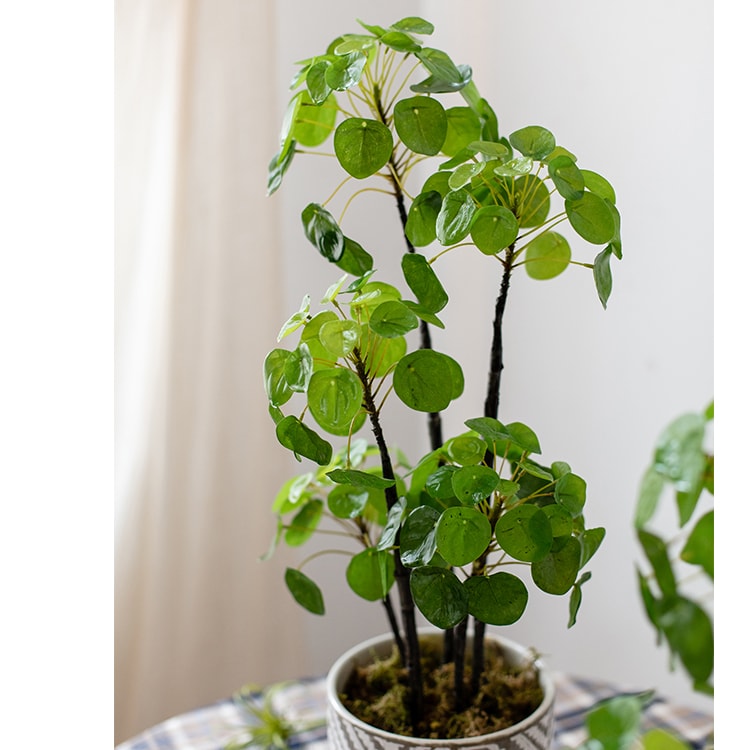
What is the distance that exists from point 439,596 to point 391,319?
193 mm

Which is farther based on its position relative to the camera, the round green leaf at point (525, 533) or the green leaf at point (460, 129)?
the green leaf at point (460, 129)

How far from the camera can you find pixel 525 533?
1.89 feet

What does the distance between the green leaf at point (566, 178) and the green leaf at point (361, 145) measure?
0.12 m

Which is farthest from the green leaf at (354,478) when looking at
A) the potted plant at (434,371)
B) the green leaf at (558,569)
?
the green leaf at (558,569)

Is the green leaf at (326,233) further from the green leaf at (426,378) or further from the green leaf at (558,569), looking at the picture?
the green leaf at (558,569)

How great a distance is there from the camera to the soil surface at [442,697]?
2.35 ft

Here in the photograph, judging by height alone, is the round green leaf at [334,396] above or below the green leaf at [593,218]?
below

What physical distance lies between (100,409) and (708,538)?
1.25ft

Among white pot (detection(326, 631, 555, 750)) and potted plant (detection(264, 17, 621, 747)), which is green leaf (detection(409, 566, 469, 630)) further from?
white pot (detection(326, 631, 555, 750))

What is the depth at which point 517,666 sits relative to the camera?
81cm

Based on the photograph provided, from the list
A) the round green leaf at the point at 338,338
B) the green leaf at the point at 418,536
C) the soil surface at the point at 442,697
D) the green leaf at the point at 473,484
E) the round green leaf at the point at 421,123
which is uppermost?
the round green leaf at the point at 421,123

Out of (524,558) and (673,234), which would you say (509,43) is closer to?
(673,234)

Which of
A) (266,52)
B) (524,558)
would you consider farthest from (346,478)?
(266,52)

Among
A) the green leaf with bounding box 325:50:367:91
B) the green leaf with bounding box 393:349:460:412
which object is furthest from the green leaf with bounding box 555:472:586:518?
the green leaf with bounding box 325:50:367:91
